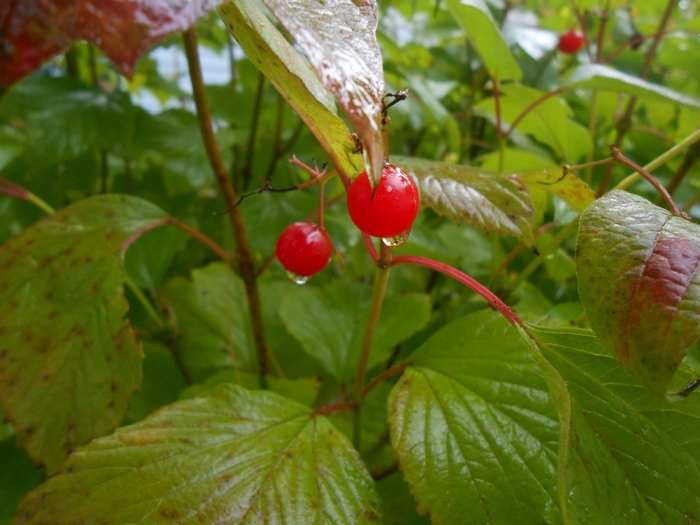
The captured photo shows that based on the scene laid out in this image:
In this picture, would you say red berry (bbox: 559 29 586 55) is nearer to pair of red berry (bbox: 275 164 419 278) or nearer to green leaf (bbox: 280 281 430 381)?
green leaf (bbox: 280 281 430 381)

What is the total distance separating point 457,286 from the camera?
3.01 ft

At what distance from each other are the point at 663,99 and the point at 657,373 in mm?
505

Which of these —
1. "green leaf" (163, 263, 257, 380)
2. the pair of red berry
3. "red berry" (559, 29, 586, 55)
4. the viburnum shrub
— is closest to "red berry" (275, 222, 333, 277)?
the viburnum shrub

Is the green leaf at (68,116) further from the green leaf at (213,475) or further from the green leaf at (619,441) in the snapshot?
the green leaf at (619,441)

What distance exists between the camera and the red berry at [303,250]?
41 centimetres

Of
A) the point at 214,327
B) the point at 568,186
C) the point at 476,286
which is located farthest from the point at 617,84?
the point at 214,327

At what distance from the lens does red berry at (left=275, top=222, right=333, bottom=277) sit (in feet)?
1.35

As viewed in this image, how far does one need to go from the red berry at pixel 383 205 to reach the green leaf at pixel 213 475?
0.20 m

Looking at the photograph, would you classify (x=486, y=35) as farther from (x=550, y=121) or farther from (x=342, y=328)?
(x=342, y=328)

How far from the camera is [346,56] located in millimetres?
203

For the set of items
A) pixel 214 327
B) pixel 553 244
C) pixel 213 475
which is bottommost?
pixel 214 327

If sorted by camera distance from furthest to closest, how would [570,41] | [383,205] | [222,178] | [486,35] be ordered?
[570,41], [486,35], [222,178], [383,205]

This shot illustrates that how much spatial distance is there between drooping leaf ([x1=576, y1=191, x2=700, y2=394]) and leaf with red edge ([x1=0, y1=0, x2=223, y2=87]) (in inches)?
9.1

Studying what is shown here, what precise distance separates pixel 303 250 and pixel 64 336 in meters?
0.25
